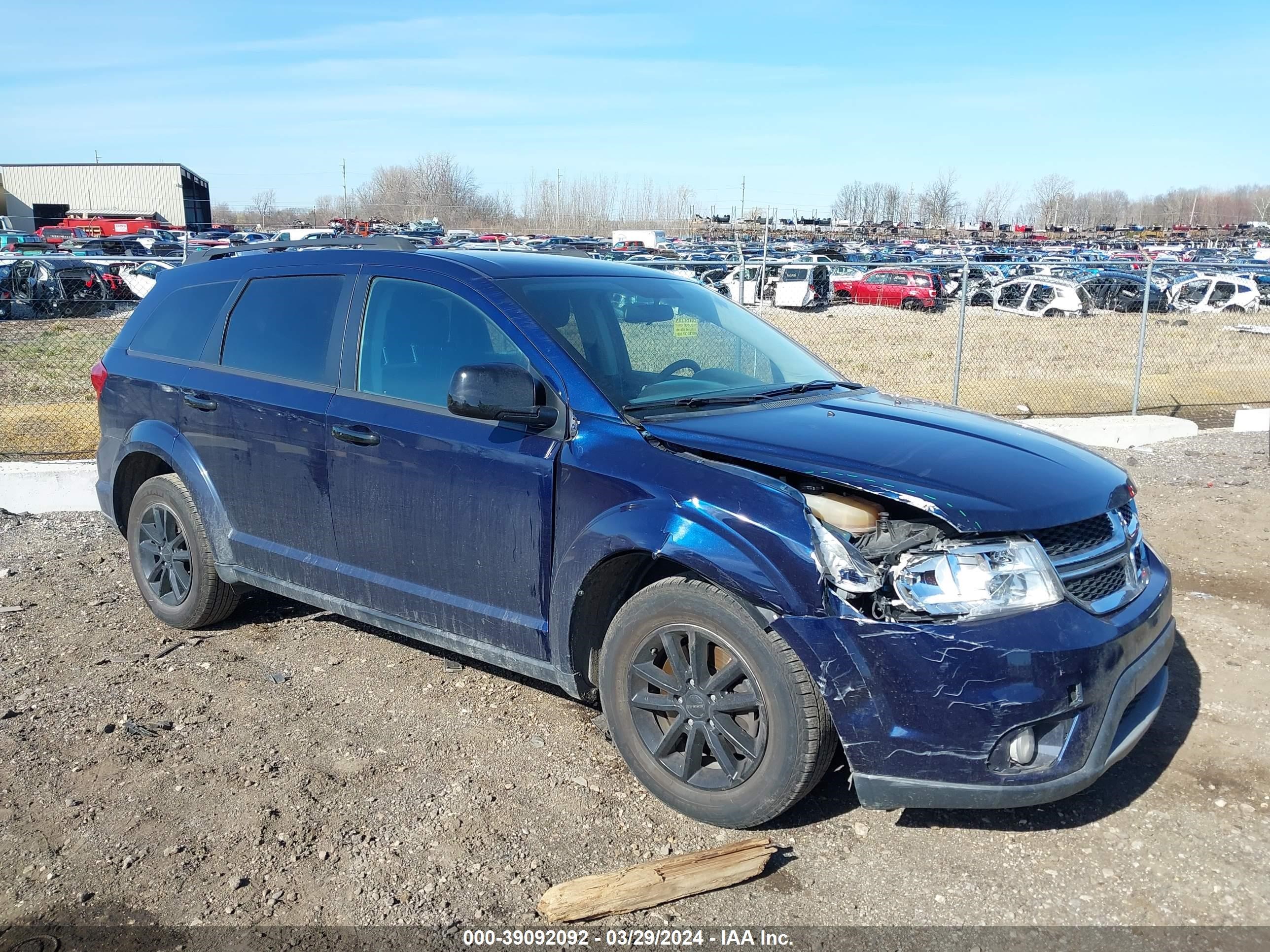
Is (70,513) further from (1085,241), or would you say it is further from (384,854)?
(1085,241)

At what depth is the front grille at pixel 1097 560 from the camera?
127 inches

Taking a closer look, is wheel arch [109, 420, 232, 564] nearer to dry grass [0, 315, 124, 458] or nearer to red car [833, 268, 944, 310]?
dry grass [0, 315, 124, 458]

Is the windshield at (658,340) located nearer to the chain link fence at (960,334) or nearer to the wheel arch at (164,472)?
the chain link fence at (960,334)

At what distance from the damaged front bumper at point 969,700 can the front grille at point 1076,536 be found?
0.19m

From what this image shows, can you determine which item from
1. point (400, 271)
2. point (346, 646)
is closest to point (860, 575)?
point (400, 271)

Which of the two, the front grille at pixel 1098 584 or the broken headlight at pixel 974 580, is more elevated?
the broken headlight at pixel 974 580

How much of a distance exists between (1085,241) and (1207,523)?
225 feet

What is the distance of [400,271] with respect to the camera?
172 inches

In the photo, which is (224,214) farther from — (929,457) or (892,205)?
(929,457)

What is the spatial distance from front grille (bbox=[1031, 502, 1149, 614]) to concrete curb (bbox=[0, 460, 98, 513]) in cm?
678

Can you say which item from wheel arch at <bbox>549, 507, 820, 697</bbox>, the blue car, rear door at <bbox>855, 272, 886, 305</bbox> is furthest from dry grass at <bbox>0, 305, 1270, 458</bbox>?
wheel arch at <bbox>549, 507, 820, 697</bbox>

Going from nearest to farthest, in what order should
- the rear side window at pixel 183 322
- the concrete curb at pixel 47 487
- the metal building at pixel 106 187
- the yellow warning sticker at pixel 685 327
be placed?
the yellow warning sticker at pixel 685 327 < the rear side window at pixel 183 322 < the concrete curb at pixel 47 487 < the metal building at pixel 106 187

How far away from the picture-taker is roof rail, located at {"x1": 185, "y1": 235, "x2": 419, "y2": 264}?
4582 millimetres

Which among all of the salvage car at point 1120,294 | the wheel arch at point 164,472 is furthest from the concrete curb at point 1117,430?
the salvage car at point 1120,294
